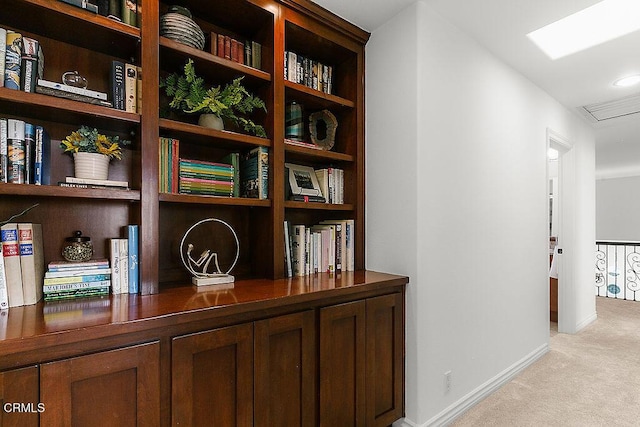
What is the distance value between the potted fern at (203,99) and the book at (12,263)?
0.82 meters

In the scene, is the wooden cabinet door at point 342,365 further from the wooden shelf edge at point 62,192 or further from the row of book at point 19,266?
the row of book at point 19,266

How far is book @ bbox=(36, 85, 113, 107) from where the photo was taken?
51.1 inches

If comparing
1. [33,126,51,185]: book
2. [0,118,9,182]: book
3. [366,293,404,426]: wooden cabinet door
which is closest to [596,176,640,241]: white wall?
[366,293,404,426]: wooden cabinet door

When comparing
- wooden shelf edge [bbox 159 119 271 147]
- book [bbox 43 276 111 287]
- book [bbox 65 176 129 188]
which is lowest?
book [bbox 43 276 111 287]

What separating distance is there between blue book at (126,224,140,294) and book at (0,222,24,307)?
1.17 feet

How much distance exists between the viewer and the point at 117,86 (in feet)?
4.83

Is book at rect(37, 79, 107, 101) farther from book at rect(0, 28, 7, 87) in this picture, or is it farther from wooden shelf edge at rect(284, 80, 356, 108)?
wooden shelf edge at rect(284, 80, 356, 108)

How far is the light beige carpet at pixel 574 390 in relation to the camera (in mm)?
2111

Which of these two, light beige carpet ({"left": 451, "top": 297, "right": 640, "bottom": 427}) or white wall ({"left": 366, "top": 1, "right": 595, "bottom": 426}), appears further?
light beige carpet ({"left": 451, "top": 297, "right": 640, "bottom": 427})

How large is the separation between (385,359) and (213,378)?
38.7 inches

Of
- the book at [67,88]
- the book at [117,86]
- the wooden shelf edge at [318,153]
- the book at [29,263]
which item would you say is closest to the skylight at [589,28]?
the wooden shelf edge at [318,153]

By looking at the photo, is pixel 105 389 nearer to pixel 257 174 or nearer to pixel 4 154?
pixel 4 154

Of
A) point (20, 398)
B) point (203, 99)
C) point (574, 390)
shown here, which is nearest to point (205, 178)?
point (203, 99)

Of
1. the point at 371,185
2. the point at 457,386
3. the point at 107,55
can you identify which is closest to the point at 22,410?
the point at 107,55
